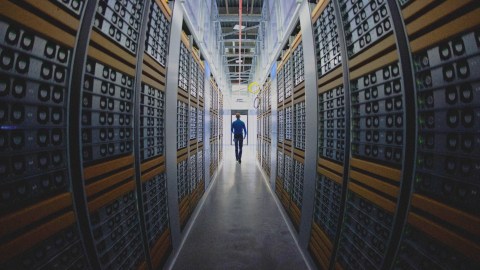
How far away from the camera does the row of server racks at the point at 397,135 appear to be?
738mm

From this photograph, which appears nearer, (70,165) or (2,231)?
(2,231)

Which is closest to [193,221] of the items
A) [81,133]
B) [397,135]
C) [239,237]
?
[239,237]

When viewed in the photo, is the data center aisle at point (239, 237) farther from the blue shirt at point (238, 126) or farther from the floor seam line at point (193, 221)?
the blue shirt at point (238, 126)

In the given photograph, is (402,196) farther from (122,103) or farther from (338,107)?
(122,103)

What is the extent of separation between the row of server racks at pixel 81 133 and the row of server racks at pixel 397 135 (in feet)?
3.90

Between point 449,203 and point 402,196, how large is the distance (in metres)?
0.18

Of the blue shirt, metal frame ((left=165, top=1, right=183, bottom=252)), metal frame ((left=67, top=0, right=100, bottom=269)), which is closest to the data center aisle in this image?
metal frame ((left=165, top=1, right=183, bottom=252))

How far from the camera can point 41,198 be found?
2.66 feet

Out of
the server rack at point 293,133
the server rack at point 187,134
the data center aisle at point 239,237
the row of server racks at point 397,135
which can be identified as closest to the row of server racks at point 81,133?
the data center aisle at point 239,237

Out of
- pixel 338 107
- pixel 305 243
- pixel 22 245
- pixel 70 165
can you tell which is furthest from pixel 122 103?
pixel 305 243

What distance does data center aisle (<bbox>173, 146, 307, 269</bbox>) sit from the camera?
1956 mm

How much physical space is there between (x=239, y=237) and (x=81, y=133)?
6.12 feet

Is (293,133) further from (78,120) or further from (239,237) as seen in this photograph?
(78,120)

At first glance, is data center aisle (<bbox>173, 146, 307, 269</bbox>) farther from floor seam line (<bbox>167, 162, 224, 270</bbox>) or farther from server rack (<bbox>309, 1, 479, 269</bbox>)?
server rack (<bbox>309, 1, 479, 269</bbox>)
